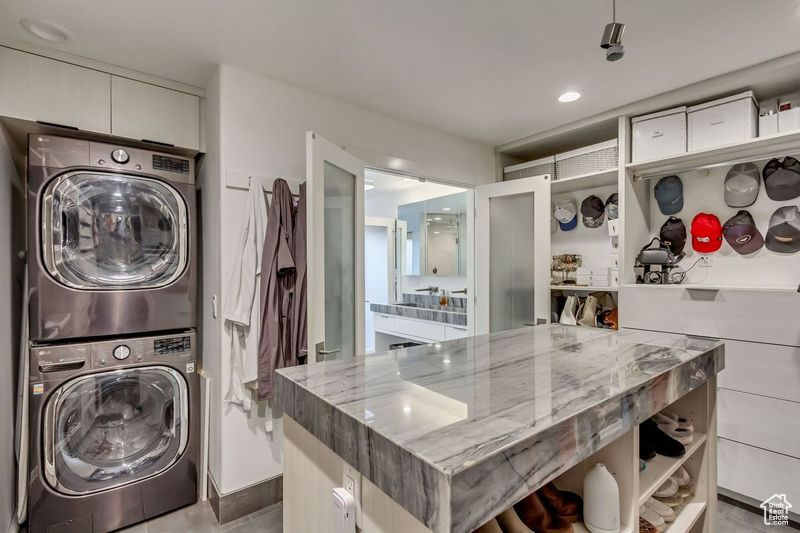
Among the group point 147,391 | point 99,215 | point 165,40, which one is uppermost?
point 165,40

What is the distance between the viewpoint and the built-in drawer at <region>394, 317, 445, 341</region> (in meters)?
4.01

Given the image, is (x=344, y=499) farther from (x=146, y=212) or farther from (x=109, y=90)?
(x=109, y=90)

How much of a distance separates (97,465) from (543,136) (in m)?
3.69

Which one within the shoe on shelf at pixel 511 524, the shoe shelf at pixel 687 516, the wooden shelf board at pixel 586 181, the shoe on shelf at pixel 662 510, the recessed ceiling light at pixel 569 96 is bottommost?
the shoe shelf at pixel 687 516

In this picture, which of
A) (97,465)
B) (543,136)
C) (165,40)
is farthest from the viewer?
(543,136)

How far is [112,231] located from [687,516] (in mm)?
2911

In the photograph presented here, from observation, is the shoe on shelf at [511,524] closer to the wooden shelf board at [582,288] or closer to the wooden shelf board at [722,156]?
the wooden shelf board at [582,288]

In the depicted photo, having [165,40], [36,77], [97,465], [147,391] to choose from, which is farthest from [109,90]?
[97,465]

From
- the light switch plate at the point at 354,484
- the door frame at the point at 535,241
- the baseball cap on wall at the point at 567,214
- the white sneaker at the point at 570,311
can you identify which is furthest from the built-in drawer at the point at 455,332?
the light switch plate at the point at 354,484

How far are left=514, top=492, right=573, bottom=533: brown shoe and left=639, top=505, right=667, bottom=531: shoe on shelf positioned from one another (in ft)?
1.60

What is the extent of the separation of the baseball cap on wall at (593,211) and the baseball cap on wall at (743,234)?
845mm

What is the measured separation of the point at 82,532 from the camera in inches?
75.7

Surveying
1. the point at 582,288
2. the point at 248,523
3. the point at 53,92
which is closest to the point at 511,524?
the point at 248,523

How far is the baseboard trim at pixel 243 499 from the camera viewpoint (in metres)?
2.06
